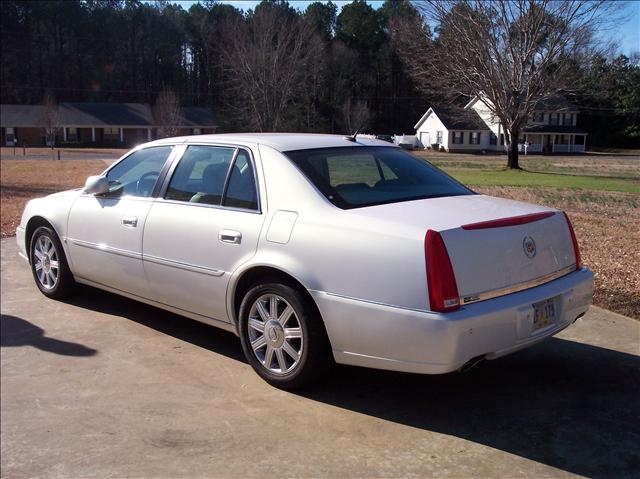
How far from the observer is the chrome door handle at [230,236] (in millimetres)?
4336

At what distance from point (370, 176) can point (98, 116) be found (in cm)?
7929

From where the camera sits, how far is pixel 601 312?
19.5 ft

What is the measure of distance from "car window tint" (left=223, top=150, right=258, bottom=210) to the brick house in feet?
224

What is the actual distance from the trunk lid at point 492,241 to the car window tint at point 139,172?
2091 millimetres

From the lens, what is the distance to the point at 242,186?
459 centimetres

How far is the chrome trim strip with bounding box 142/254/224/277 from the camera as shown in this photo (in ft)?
14.7

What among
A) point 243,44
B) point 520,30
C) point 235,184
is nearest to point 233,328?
point 235,184

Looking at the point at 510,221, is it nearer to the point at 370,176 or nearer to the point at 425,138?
the point at 370,176

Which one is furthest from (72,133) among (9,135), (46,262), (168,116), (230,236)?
(230,236)

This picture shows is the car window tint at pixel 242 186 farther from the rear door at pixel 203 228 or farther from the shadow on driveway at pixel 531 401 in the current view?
the shadow on driveway at pixel 531 401

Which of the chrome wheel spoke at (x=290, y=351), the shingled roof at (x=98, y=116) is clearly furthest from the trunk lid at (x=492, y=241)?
the shingled roof at (x=98, y=116)

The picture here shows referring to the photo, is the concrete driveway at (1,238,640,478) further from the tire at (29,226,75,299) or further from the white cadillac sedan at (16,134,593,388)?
the tire at (29,226,75,299)

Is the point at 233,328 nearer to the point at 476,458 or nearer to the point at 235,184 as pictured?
the point at 235,184

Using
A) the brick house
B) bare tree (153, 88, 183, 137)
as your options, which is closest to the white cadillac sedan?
bare tree (153, 88, 183, 137)
